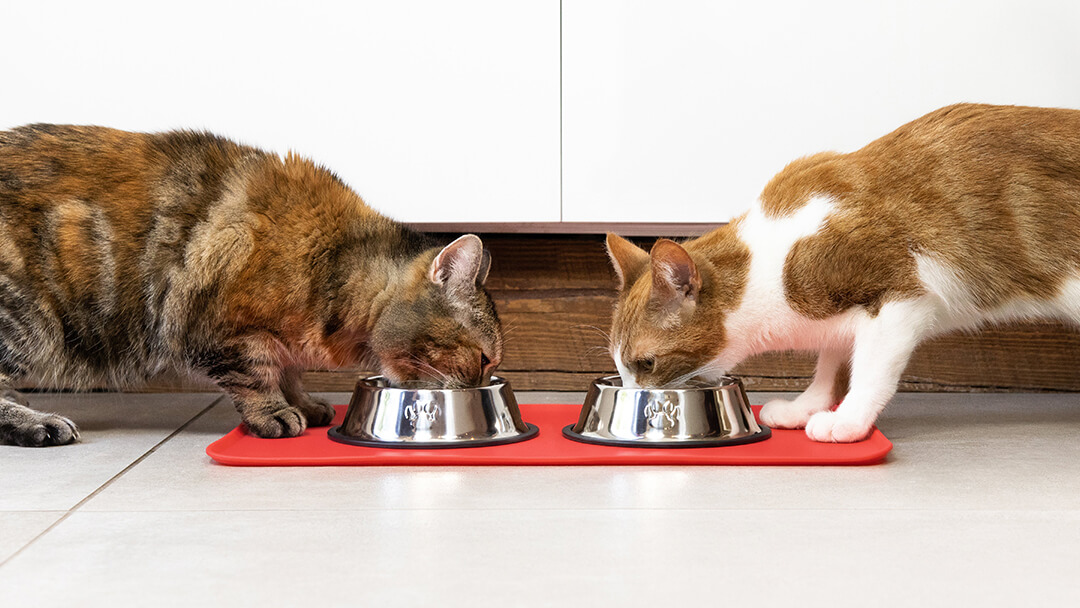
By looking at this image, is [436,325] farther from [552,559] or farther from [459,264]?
[552,559]

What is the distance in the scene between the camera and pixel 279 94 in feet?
8.79

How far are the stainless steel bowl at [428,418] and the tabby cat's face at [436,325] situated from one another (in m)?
0.12

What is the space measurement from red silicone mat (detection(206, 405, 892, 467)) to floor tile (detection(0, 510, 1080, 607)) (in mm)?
361

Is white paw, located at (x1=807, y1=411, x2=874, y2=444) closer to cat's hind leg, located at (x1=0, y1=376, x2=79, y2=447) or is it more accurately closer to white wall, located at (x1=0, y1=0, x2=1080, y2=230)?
white wall, located at (x1=0, y1=0, x2=1080, y2=230)

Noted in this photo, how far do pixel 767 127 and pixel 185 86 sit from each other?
1.59m

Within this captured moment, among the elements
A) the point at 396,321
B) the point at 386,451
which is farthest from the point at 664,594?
the point at 396,321

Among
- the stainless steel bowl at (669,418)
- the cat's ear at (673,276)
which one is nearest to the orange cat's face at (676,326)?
the cat's ear at (673,276)

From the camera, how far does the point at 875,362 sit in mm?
2072

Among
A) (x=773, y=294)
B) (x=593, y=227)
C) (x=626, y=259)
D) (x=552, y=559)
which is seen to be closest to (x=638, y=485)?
(x=552, y=559)

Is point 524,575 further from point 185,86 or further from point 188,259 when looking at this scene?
point 185,86

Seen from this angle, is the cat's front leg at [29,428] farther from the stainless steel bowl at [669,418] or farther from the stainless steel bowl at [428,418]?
the stainless steel bowl at [669,418]

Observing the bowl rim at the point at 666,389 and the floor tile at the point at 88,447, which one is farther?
the bowl rim at the point at 666,389

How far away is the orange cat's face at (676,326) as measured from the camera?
7.09ft

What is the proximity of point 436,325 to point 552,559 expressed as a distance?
3.06ft
